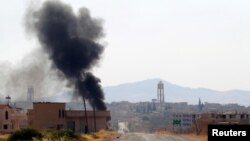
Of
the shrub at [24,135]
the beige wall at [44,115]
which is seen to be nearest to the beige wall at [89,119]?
the beige wall at [44,115]

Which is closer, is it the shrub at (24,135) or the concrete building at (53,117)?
the shrub at (24,135)

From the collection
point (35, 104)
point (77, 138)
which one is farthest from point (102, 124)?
point (77, 138)

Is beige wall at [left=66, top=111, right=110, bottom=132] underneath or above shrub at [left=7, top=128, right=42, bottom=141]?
underneath

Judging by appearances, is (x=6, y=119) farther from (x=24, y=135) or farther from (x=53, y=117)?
(x=24, y=135)

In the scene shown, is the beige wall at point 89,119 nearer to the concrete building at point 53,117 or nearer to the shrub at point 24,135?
the concrete building at point 53,117

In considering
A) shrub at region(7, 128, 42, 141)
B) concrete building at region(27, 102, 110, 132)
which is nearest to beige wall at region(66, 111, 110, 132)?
concrete building at region(27, 102, 110, 132)

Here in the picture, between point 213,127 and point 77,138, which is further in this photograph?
point 77,138

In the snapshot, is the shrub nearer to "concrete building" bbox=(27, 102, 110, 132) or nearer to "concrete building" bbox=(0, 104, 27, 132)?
"concrete building" bbox=(27, 102, 110, 132)

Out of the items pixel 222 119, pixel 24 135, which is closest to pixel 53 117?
pixel 222 119

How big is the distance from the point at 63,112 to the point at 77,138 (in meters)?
42.2

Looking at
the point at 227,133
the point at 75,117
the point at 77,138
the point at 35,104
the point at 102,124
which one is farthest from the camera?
the point at 102,124

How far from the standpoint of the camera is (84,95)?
396ft

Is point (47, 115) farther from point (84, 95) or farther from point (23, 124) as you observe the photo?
point (84, 95)

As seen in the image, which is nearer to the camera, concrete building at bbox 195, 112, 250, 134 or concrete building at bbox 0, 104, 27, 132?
concrete building at bbox 0, 104, 27, 132
